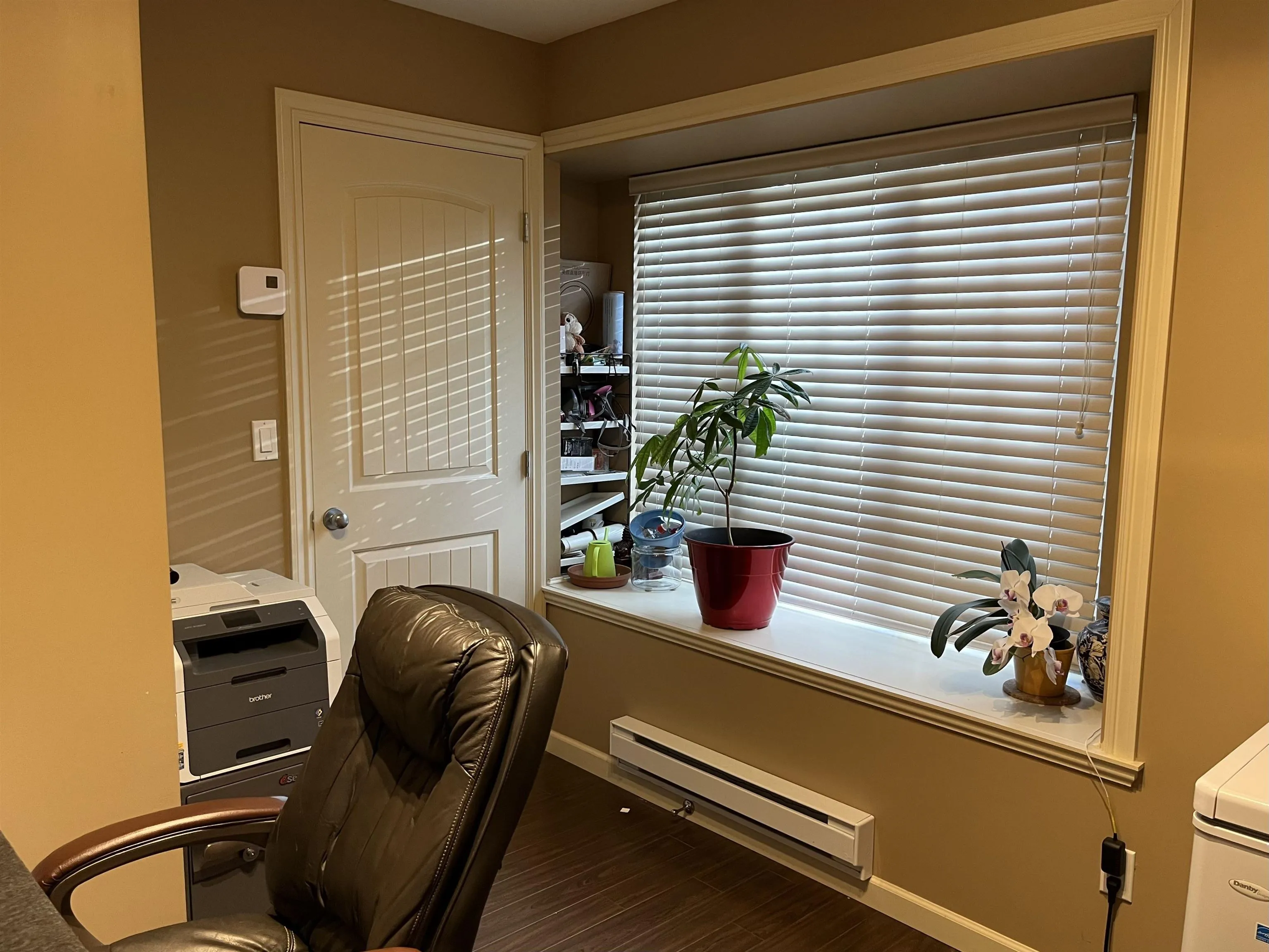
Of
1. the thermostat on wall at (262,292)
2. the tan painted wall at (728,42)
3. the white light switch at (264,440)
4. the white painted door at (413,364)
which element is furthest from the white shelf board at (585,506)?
the tan painted wall at (728,42)

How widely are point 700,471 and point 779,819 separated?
1.09 metres

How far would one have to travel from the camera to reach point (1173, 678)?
1.97 meters

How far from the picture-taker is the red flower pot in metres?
2.89

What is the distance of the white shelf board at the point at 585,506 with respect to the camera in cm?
358

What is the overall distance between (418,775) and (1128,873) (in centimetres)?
158

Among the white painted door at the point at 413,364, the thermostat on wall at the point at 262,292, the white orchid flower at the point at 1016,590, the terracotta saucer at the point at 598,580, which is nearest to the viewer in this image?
the white orchid flower at the point at 1016,590

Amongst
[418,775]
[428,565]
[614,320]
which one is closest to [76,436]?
[418,775]

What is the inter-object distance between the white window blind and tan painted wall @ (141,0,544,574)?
1295 mm

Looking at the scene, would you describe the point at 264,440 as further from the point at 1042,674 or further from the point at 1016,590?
the point at 1042,674

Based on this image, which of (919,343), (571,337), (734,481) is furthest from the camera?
(571,337)

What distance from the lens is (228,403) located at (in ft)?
8.79

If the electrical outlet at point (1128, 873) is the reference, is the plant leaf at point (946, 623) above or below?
above

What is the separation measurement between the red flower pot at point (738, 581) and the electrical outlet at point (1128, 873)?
1.17 metres

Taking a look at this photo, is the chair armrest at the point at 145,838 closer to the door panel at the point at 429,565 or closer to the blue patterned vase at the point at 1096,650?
the door panel at the point at 429,565
